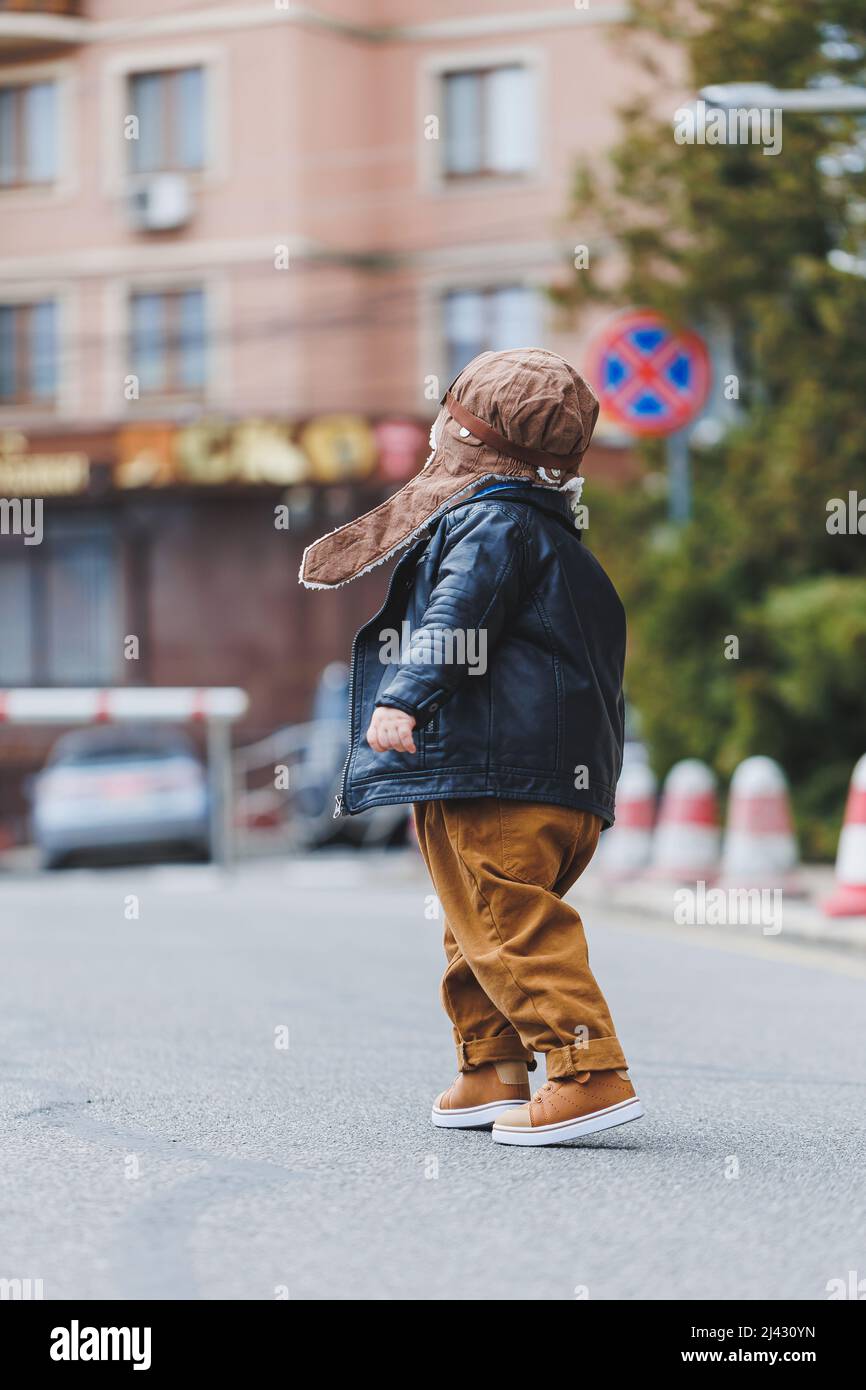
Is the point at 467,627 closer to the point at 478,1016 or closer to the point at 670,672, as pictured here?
the point at 478,1016

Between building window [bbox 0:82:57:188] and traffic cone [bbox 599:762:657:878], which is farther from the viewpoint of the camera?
building window [bbox 0:82:57:188]

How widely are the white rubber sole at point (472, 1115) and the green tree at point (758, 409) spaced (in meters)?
8.50

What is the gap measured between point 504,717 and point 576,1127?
2.98 feet

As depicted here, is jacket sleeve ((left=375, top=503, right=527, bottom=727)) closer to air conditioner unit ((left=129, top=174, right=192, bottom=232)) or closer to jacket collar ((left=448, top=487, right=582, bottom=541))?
jacket collar ((left=448, top=487, right=582, bottom=541))

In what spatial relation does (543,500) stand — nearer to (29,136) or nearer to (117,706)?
(117,706)

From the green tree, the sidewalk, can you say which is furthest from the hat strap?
the green tree

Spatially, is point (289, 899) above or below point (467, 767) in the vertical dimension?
below

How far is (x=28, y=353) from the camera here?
94.3 feet

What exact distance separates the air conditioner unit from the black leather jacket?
2364 cm

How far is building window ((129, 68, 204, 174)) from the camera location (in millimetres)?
28000

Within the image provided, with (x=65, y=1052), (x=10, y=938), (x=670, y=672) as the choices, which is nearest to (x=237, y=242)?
(x=670, y=672)

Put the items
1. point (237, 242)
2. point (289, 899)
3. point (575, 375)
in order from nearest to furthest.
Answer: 1. point (575, 375)
2. point (289, 899)
3. point (237, 242)
